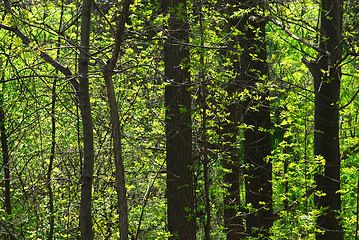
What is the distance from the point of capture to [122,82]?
27.3 feet

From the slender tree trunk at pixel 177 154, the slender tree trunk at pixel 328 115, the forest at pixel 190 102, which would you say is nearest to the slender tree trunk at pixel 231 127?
the forest at pixel 190 102

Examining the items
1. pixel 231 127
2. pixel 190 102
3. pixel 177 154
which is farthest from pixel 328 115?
pixel 177 154

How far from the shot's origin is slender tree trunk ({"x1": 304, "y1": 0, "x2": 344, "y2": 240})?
18.7 ft

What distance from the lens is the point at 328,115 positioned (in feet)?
19.7

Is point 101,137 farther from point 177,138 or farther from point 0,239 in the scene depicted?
point 0,239

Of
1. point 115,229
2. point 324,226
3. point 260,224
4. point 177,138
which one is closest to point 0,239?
point 115,229

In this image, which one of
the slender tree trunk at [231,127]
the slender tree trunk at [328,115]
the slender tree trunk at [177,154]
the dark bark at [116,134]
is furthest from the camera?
the slender tree trunk at [177,154]

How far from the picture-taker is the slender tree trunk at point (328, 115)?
224 inches

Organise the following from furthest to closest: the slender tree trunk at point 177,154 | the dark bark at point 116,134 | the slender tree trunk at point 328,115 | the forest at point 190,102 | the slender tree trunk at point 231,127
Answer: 1. the slender tree trunk at point 177,154
2. the slender tree trunk at point 328,115
3. the slender tree trunk at point 231,127
4. the forest at point 190,102
5. the dark bark at point 116,134

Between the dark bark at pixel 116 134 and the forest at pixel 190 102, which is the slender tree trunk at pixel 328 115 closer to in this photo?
the forest at pixel 190 102

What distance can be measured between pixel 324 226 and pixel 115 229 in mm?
3873

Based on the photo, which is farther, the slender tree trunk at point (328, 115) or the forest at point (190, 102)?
the slender tree trunk at point (328, 115)

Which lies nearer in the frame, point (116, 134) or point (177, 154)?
point (116, 134)

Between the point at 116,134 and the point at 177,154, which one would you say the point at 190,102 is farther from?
the point at 116,134
